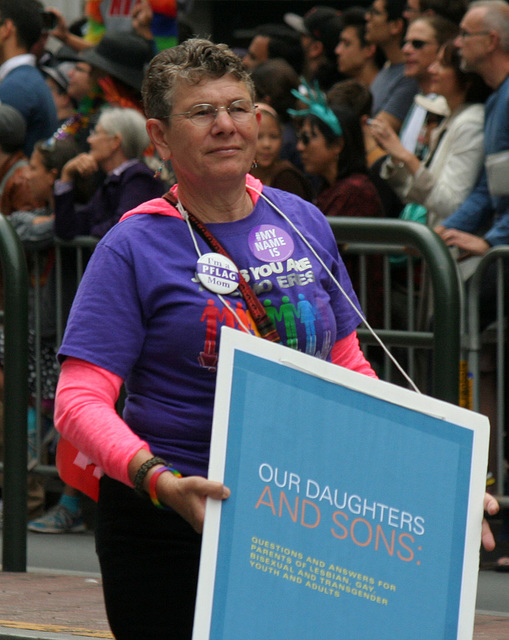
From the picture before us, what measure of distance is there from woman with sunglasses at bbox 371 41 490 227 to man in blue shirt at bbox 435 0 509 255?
103 millimetres

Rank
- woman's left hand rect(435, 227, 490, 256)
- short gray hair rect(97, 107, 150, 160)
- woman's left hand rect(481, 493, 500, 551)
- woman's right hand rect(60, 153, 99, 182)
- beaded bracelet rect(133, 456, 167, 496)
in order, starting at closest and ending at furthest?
beaded bracelet rect(133, 456, 167, 496)
woman's left hand rect(481, 493, 500, 551)
woman's left hand rect(435, 227, 490, 256)
woman's right hand rect(60, 153, 99, 182)
short gray hair rect(97, 107, 150, 160)

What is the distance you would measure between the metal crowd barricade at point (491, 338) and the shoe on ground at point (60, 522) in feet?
7.57

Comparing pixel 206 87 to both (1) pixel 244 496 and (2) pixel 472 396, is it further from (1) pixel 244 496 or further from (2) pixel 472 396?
(2) pixel 472 396

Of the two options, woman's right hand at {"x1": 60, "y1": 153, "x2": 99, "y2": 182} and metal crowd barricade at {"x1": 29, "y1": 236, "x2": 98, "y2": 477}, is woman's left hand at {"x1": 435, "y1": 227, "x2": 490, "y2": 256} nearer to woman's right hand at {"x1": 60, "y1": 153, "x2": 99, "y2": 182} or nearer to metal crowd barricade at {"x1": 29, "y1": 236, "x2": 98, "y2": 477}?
metal crowd barricade at {"x1": 29, "y1": 236, "x2": 98, "y2": 477}

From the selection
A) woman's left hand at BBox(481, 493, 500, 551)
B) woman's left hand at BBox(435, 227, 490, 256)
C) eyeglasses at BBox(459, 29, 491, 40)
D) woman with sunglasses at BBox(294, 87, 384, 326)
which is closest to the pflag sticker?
woman's left hand at BBox(481, 493, 500, 551)

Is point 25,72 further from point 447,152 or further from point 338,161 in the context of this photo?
point 447,152

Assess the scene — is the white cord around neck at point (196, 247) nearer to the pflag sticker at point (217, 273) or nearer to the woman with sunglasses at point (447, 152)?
the pflag sticker at point (217, 273)

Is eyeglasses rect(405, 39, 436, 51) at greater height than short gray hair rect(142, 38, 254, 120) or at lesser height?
greater

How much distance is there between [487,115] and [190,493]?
13.2 feet

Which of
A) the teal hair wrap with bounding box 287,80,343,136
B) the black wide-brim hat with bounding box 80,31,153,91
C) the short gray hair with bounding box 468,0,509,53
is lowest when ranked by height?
the teal hair wrap with bounding box 287,80,343,136

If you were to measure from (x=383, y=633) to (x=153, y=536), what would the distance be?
0.56 meters

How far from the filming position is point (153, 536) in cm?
248

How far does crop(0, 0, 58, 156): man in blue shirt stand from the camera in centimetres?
712

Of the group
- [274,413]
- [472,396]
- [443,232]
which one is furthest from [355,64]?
[274,413]
